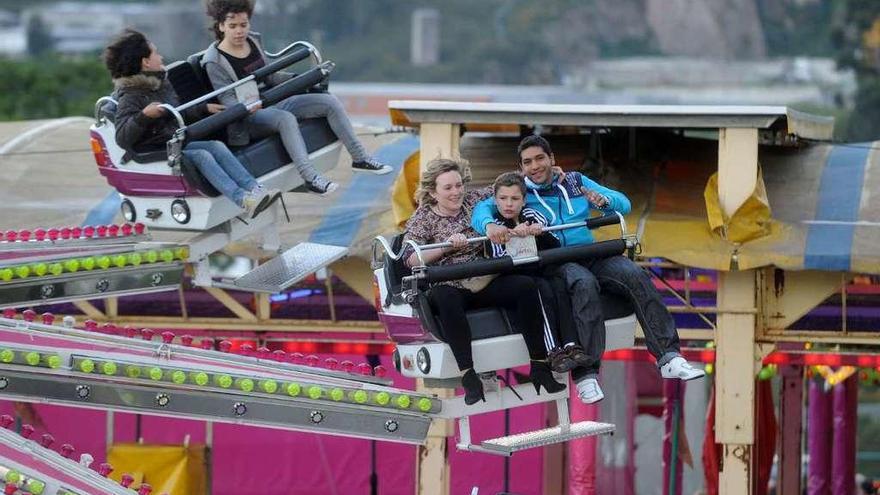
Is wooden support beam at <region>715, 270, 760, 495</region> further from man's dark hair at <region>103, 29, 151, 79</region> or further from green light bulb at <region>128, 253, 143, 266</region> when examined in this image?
man's dark hair at <region>103, 29, 151, 79</region>

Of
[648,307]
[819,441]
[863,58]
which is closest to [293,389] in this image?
[648,307]

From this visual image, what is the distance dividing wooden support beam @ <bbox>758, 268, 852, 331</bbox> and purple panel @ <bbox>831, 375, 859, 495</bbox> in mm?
5532

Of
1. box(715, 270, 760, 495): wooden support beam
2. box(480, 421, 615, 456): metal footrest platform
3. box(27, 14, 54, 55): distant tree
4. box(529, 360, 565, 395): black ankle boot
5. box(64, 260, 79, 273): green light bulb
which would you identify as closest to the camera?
box(480, 421, 615, 456): metal footrest platform

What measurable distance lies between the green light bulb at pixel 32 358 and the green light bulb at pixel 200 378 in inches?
32.5

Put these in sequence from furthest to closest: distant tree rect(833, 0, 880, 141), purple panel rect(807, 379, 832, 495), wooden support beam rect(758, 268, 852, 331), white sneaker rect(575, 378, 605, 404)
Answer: distant tree rect(833, 0, 880, 141), purple panel rect(807, 379, 832, 495), wooden support beam rect(758, 268, 852, 331), white sneaker rect(575, 378, 605, 404)

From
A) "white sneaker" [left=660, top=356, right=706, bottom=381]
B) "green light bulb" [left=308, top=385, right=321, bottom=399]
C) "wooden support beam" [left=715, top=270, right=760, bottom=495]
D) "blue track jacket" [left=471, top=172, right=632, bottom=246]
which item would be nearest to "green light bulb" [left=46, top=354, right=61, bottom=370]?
"green light bulb" [left=308, top=385, right=321, bottom=399]

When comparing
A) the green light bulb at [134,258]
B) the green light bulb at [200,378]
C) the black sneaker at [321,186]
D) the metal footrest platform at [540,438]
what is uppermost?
the black sneaker at [321,186]

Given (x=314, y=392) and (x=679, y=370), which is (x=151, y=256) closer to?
(x=314, y=392)

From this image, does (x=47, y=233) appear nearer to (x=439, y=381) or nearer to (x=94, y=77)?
(x=439, y=381)

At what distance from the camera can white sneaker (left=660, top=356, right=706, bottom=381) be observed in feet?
36.1

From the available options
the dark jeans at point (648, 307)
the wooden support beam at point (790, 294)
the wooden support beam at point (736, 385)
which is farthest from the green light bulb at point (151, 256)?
the wooden support beam at point (790, 294)

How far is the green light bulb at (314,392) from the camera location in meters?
11.4

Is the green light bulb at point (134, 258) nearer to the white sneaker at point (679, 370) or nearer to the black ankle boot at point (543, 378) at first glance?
the black ankle boot at point (543, 378)

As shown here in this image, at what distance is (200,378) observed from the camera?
1125 cm
